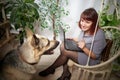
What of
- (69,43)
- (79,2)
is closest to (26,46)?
(69,43)

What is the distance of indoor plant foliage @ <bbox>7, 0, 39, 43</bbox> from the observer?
147 cm

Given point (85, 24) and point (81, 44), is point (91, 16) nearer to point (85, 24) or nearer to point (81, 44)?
point (85, 24)

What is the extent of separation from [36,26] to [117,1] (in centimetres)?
91

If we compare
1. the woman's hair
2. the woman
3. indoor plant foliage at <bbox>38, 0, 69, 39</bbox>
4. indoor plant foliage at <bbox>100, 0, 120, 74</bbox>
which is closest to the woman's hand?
the woman

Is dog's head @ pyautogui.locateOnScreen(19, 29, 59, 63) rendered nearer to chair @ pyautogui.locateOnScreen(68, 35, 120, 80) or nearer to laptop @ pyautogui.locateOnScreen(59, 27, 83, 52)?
laptop @ pyautogui.locateOnScreen(59, 27, 83, 52)

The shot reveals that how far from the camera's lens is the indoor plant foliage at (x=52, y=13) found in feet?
5.79

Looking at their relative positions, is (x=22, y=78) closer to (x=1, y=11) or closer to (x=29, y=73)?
(x=29, y=73)

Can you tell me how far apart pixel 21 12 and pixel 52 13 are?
1.25ft

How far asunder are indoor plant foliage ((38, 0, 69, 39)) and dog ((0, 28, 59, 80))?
480 mm

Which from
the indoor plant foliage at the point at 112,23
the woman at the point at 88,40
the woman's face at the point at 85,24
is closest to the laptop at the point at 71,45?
the woman at the point at 88,40

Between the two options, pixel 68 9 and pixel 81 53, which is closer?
pixel 81 53

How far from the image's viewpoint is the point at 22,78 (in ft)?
4.52

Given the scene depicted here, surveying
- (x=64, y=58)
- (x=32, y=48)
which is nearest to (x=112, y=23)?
(x=64, y=58)

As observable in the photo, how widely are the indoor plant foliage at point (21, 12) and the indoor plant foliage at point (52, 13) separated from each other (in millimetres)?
230
